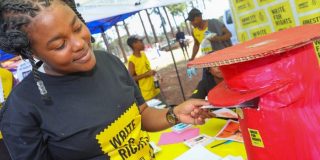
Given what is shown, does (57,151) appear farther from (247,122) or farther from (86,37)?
(247,122)

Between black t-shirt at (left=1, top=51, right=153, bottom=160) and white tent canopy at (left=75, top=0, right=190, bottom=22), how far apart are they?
81.6 inches

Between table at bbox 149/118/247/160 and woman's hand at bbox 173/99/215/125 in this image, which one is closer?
woman's hand at bbox 173/99/215/125

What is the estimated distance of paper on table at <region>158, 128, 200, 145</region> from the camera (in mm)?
1927

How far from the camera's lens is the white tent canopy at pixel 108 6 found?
10.0 ft

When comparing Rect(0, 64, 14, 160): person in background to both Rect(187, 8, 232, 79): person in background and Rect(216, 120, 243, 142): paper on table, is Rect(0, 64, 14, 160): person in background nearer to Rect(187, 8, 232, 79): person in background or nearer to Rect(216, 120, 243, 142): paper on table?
Rect(216, 120, 243, 142): paper on table

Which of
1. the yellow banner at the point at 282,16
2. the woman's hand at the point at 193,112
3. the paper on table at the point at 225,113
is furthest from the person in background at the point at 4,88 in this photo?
the yellow banner at the point at 282,16

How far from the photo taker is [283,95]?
0.78 metres

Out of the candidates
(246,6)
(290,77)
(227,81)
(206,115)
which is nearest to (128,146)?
(206,115)

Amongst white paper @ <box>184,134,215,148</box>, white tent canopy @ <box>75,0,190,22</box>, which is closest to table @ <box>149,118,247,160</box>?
white paper @ <box>184,134,215,148</box>

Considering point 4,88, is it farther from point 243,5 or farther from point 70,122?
point 243,5

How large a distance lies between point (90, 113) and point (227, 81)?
47 cm

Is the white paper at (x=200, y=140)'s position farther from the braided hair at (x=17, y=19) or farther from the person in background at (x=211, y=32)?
the person in background at (x=211, y=32)

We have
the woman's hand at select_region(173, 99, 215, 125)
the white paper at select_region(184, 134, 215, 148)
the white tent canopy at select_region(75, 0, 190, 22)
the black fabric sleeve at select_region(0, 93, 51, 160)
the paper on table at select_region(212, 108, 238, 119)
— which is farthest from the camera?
the white tent canopy at select_region(75, 0, 190, 22)

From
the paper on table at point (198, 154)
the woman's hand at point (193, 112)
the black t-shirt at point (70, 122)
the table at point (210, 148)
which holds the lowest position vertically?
the table at point (210, 148)
